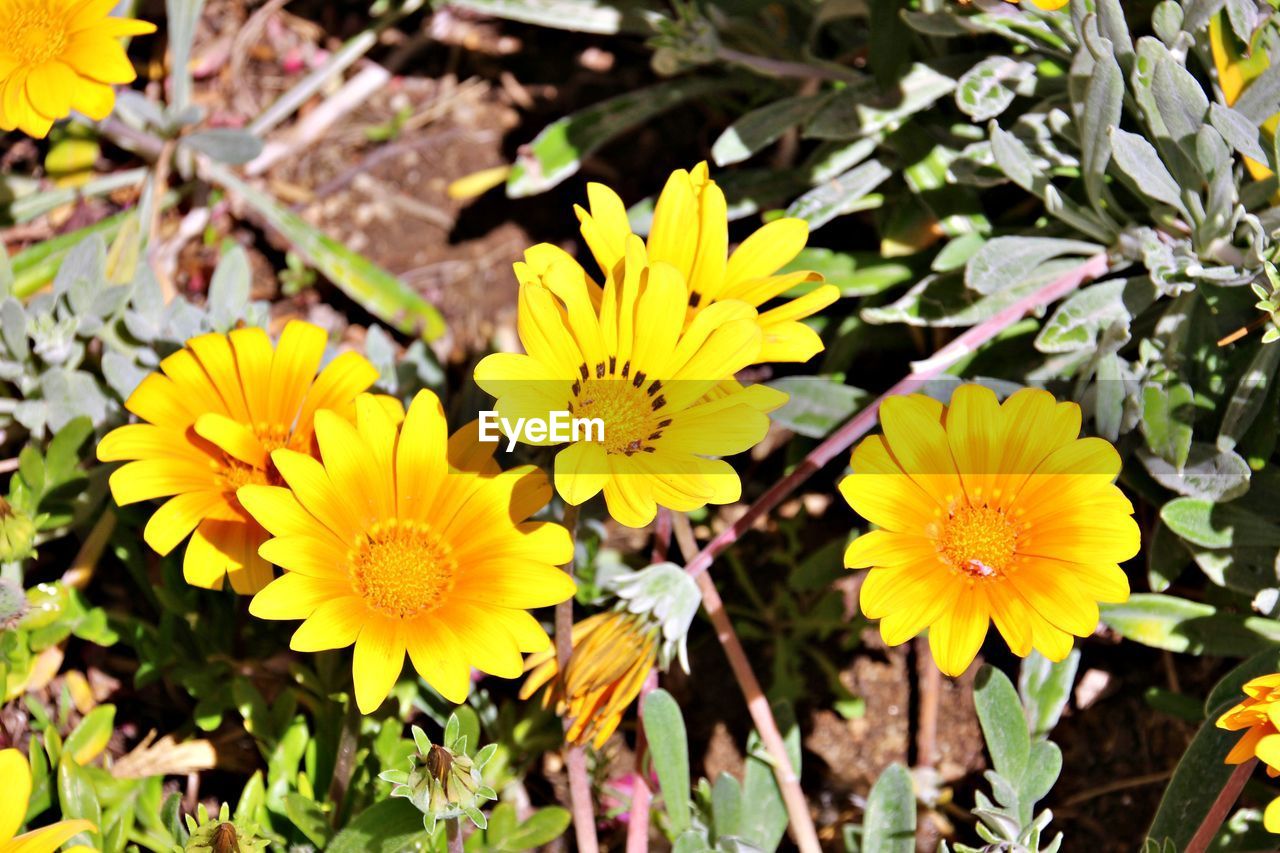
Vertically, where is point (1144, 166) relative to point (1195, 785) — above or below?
above

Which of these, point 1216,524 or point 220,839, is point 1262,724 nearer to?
point 1216,524

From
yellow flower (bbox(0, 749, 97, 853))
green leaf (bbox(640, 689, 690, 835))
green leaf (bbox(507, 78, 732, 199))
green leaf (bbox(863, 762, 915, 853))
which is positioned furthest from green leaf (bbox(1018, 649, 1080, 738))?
yellow flower (bbox(0, 749, 97, 853))

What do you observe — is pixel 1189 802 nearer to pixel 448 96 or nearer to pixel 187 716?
pixel 187 716

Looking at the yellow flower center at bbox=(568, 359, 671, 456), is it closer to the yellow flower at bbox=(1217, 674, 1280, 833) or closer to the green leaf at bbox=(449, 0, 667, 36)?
the yellow flower at bbox=(1217, 674, 1280, 833)

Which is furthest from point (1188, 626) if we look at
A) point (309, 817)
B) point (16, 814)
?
point (16, 814)

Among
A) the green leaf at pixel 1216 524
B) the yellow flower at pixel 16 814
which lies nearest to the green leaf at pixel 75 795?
the yellow flower at pixel 16 814

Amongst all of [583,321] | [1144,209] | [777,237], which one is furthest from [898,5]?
[583,321]
